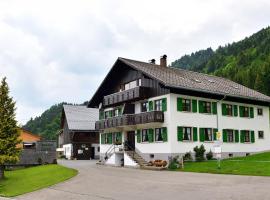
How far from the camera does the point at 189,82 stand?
4003cm

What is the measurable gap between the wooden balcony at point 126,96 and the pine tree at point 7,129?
1168 centimetres

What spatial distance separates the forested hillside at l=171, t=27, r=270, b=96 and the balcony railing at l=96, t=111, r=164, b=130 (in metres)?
55.6

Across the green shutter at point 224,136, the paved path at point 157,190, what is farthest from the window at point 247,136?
the paved path at point 157,190

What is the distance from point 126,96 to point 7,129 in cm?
1262

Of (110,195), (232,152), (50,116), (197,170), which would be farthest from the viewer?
(50,116)

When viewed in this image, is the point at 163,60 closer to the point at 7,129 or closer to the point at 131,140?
the point at 131,140

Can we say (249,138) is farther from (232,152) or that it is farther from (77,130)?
(77,130)

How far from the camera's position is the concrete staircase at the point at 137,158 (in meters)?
38.2

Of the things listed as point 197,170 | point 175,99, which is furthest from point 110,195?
point 175,99

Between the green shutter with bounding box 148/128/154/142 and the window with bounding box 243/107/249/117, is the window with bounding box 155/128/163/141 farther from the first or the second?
the window with bounding box 243/107/249/117

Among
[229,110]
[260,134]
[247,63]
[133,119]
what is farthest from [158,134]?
[247,63]

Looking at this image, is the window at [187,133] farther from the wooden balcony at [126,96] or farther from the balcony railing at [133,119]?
the wooden balcony at [126,96]

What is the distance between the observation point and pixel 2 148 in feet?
114

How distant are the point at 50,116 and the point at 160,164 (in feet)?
481
